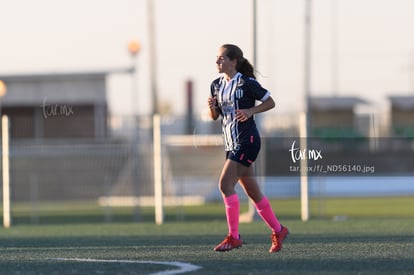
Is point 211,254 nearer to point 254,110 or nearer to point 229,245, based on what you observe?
point 229,245

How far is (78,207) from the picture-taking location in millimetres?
31359

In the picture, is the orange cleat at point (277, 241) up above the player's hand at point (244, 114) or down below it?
below

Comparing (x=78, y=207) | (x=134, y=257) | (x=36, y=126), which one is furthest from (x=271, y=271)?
(x=36, y=126)

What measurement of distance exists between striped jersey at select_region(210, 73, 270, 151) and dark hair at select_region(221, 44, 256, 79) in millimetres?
101

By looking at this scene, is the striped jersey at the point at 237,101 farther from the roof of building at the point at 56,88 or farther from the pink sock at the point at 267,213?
the roof of building at the point at 56,88

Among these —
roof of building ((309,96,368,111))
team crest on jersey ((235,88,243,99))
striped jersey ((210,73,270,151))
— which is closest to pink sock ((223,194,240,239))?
striped jersey ((210,73,270,151))

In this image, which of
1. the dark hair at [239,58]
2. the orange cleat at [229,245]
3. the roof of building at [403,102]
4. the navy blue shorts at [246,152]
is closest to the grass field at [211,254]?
the orange cleat at [229,245]

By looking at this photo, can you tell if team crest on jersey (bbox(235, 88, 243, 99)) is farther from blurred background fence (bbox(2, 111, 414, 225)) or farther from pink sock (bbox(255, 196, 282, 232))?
blurred background fence (bbox(2, 111, 414, 225))

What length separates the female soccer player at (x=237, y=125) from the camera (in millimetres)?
9891

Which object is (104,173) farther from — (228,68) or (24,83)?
(228,68)

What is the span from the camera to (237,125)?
9938 mm

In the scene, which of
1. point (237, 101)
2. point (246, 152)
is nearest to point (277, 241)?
point (246, 152)

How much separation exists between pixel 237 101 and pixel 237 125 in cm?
23

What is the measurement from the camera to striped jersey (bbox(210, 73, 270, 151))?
391 inches
